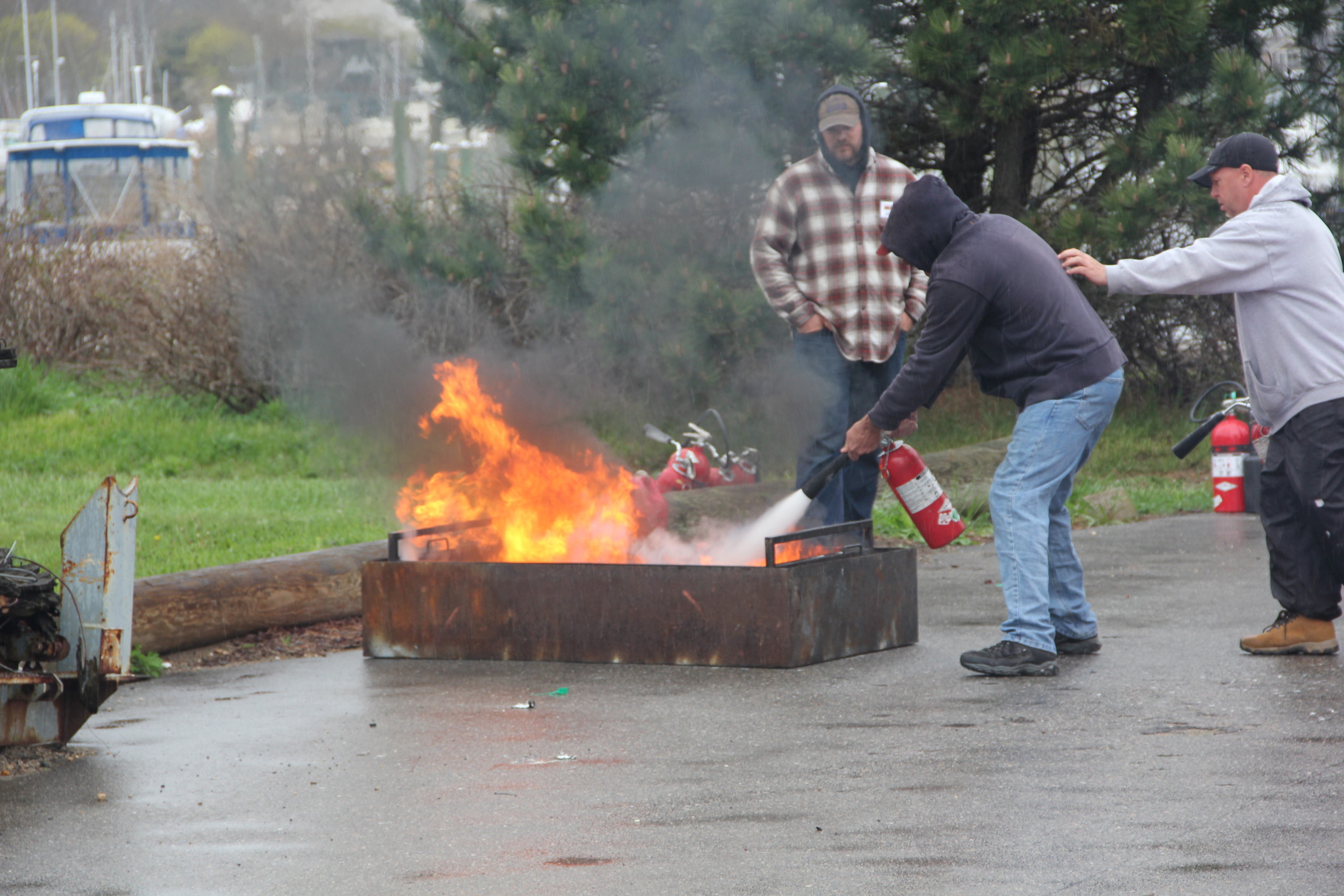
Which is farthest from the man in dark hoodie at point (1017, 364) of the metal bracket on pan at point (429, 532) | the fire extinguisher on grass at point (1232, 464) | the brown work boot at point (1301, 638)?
the fire extinguisher on grass at point (1232, 464)

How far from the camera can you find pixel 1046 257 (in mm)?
5613

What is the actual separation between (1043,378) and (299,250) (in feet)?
31.6

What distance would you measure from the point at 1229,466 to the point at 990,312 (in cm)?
519

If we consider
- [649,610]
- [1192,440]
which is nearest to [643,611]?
[649,610]

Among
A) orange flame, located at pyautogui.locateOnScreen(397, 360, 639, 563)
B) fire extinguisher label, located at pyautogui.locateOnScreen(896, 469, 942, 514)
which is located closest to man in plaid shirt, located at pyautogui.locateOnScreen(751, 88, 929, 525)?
fire extinguisher label, located at pyautogui.locateOnScreen(896, 469, 942, 514)

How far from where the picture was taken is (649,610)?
5.91m

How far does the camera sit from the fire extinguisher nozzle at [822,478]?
6.06 metres

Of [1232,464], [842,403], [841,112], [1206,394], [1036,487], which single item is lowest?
[1232,464]

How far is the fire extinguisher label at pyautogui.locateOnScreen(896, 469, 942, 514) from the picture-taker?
630cm

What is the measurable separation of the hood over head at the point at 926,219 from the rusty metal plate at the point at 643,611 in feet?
3.84

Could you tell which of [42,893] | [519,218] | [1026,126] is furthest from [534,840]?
[1026,126]

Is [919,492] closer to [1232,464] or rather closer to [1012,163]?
[1232,464]

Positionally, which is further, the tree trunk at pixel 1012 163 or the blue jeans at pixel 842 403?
the tree trunk at pixel 1012 163

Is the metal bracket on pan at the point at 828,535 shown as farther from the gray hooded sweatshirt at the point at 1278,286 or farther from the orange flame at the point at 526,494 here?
the gray hooded sweatshirt at the point at 1278,286
